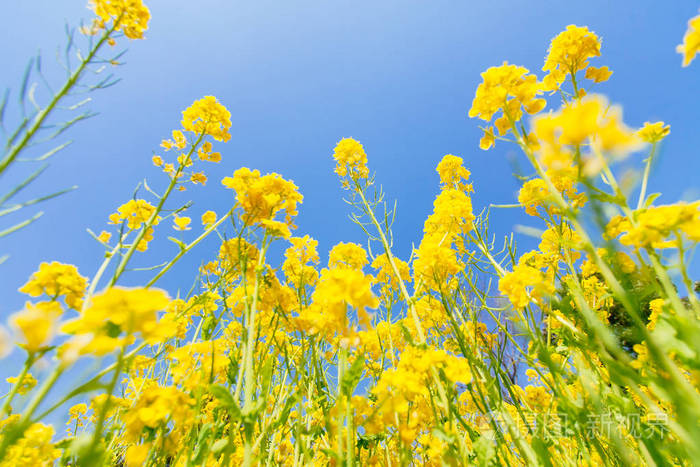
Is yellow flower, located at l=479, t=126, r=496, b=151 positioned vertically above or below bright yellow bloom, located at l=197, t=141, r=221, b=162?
below

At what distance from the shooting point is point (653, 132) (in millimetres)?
1371

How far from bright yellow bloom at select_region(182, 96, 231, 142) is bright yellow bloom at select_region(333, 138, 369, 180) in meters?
1.32

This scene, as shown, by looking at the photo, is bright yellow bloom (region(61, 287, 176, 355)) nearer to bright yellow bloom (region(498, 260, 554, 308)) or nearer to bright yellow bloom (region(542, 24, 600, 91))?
bright yellow bloom (region(498, 260, 554, 308))

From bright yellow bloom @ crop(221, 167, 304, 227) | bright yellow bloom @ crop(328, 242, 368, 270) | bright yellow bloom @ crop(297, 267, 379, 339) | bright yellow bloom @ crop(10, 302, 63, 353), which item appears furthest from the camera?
bright yellow bloom @ crop(328, 242, 368, 270)

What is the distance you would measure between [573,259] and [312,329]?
1943 mm

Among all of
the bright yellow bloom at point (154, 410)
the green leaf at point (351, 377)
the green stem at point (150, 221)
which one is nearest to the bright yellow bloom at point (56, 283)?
the green stem at point (150, 221)

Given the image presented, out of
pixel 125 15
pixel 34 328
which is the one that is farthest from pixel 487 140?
pixel 125 15

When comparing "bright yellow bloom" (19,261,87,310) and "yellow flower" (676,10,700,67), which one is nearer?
"yellow flower" (676,10,700,67)

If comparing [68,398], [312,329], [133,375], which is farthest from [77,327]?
[133,375]

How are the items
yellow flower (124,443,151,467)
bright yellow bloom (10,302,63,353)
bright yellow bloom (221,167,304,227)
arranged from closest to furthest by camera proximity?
bright yellow bloom (10,302,63,353), yellow flower (124,443,151,467), bright yellow bloom (221,167,304,227)

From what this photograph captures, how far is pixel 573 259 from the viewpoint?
7.11ft

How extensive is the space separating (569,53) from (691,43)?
828mm

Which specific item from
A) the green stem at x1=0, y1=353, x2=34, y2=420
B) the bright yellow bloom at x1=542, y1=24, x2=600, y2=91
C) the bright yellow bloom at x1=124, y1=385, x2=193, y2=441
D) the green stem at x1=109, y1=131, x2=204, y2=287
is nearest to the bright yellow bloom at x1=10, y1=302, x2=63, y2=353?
the green stem at x1=0, y1=353, x2=34, y2=420

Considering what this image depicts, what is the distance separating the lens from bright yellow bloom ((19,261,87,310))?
1461 mm
